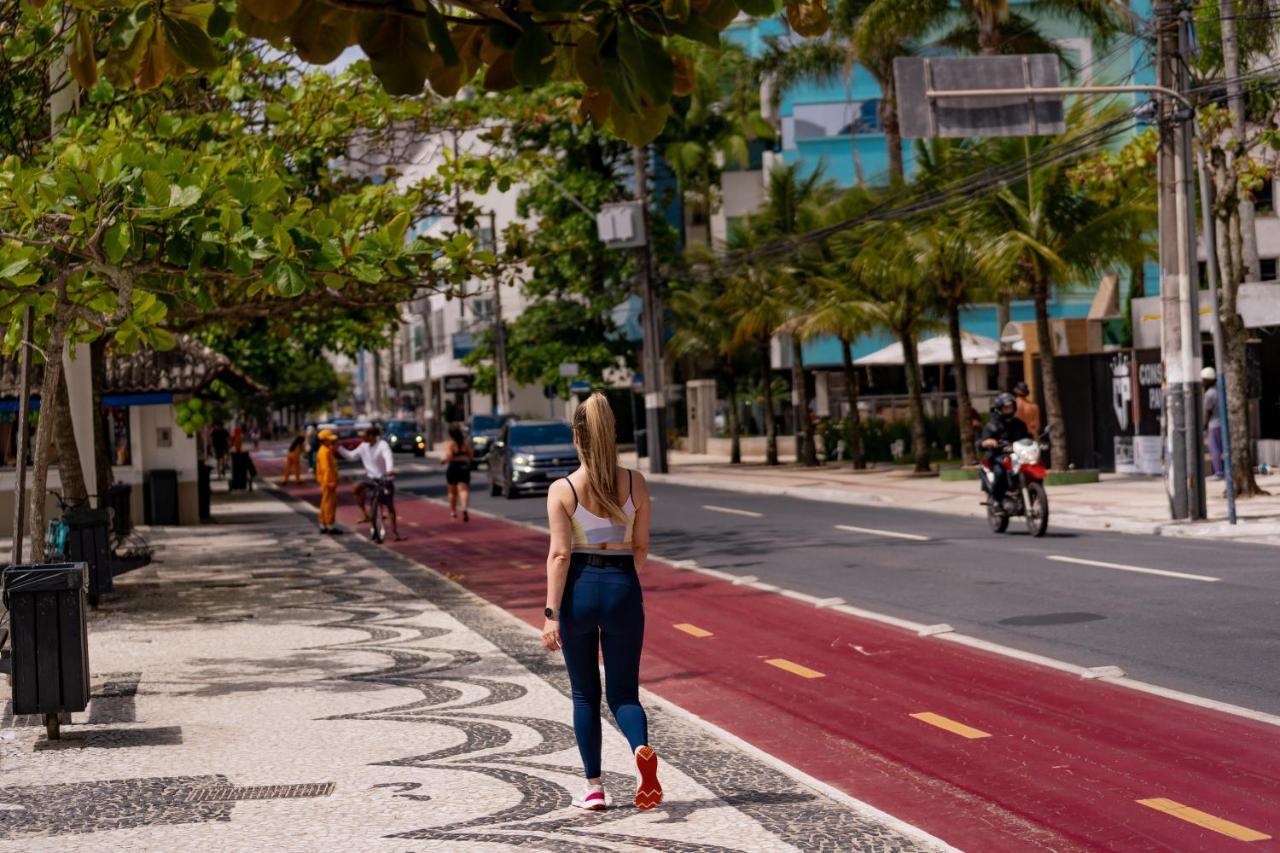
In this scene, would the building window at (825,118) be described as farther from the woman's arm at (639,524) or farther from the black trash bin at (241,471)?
the woman's arm at (639,524)

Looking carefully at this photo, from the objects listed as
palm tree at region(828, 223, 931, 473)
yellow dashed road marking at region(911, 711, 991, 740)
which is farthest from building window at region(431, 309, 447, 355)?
yellow dashed road marking at region(911, 711, 991, 740)

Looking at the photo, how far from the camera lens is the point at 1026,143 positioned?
28875 millimetres

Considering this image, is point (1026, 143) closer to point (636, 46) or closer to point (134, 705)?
point (134, 705)

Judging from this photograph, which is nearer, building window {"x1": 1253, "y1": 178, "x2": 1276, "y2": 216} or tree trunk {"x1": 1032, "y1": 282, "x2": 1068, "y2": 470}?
tree trunk {"x1": 1032, "y1": 282, "x2": 1068, "y2": 470}

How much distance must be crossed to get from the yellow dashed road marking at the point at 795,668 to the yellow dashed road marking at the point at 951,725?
5.12 feet

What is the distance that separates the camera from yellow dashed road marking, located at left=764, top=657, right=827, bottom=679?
10.7 meters

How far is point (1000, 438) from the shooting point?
20281 mm

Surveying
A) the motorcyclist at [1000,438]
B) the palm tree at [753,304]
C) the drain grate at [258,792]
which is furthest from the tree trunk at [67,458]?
the palm tree at [753,304]

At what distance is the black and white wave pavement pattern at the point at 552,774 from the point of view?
6.48m

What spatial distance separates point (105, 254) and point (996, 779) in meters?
6.45

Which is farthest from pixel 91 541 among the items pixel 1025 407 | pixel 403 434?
pixel 403 434

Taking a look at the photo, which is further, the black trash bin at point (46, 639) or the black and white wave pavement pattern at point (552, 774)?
the black trash bin at point (46, 639)

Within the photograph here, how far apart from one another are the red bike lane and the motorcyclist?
6873 mm

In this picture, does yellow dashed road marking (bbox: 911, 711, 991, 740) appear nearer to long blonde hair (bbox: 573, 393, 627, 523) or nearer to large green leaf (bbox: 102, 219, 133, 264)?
long blonde hair (bbox: 573, 393, 627, 523)
